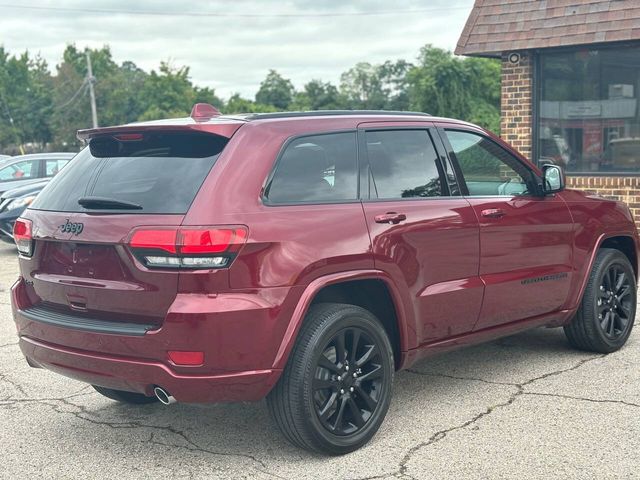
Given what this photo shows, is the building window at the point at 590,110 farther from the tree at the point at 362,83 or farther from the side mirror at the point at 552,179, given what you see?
the tree at the point at 362,83

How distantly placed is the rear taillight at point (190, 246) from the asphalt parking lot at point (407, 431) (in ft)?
3.48

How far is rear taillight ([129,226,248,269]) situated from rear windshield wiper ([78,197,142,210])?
0.22 meters

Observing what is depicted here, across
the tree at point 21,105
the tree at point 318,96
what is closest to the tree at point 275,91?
the tree at point 318,96

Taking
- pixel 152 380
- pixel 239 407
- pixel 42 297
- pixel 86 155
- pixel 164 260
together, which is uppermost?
pixel 86 155

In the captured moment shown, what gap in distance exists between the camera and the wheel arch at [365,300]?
389cm

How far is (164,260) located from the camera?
3.72 meters

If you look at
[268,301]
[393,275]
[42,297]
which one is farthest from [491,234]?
[42,297]

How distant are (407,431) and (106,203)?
2.00m

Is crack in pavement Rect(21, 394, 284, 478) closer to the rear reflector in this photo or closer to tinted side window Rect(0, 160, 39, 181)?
the rear reflector

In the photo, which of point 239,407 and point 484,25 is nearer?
point 239,407

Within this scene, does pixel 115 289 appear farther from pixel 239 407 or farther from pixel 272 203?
pixel 239 407

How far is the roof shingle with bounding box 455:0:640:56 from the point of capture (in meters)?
10.2

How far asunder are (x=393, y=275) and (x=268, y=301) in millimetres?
844

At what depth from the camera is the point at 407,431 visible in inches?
177
